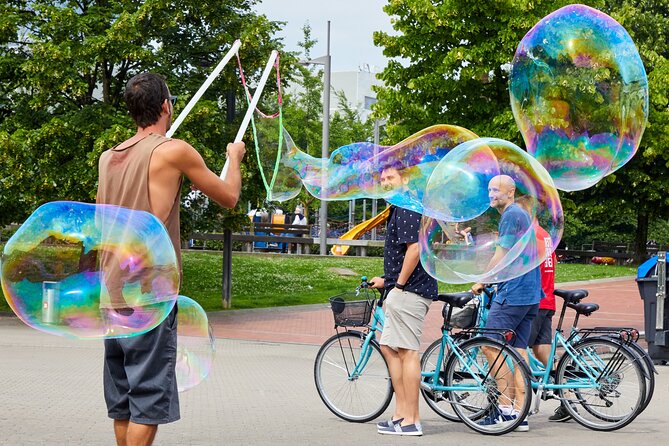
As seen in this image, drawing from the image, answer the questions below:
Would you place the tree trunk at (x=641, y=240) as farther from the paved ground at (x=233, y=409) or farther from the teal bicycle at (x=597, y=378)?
the teal bicycle at (x=597, y=378)

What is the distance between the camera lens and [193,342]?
5039 mm

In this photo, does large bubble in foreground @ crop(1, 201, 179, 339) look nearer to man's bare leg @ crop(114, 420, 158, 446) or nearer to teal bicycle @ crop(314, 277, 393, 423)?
man's bare leg @ crop(114, 420, 158, 446)

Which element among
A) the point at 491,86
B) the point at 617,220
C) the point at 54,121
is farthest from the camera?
the point at 617,220

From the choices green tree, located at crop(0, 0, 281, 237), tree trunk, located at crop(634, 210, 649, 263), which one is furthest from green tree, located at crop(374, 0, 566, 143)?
tree trunk, located at crop(634, 210, 649, 263)

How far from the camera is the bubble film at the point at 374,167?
763 cm

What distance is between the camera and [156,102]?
4508 mm

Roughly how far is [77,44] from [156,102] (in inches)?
466

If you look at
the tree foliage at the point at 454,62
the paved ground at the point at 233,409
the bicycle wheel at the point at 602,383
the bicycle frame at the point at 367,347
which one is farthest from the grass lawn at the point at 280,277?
the bicycle wheel at the point at 602,383

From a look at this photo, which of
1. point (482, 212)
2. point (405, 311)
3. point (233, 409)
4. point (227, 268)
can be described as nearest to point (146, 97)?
point (405, 311)

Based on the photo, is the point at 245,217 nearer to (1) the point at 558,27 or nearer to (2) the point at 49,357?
(2) the point at 49,357

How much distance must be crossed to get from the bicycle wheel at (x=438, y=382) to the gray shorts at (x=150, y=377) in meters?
3.61

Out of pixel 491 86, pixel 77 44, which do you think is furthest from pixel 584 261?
pixel 77 44

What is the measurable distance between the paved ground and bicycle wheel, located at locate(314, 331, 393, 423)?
0.13 meters

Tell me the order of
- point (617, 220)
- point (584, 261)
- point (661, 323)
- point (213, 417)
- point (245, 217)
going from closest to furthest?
1. point (213, 417)
2. point (661, 323)
3. point (245, 217)
4. point (584, 261)
5. point (617, 220)
